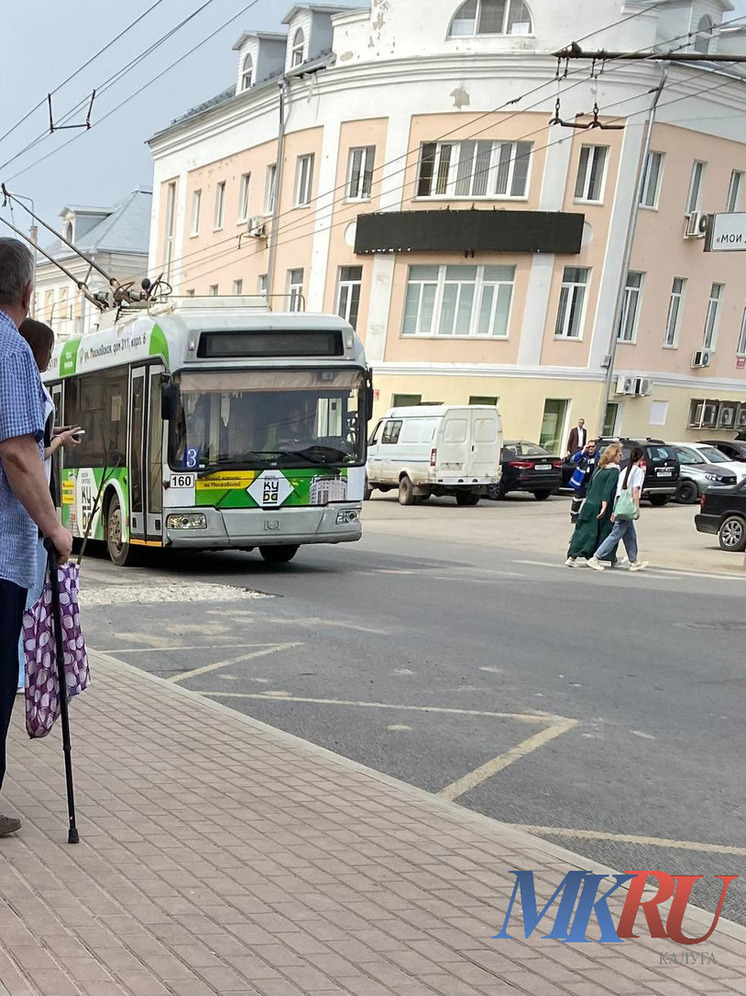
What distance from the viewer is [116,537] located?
15.6m

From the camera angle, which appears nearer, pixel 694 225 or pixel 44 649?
pixel 44 649

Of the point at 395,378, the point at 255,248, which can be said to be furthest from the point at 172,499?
the point at 255,248

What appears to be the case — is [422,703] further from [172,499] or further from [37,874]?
[172,499]

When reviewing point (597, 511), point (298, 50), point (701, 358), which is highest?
point (298, 50)

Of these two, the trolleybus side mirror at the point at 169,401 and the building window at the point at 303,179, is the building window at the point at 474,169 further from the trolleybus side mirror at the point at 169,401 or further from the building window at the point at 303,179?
the trolleybus side mirror at the point at 169,401

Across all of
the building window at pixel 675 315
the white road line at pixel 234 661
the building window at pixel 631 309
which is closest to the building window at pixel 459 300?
the building window at pixel 631 309

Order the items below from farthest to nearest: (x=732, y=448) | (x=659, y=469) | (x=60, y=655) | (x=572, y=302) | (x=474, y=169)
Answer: (x=572, y=302) → (x=474, y=169) → (x=732, y=448) → (x=659, y=469) → (x=60, y=655)

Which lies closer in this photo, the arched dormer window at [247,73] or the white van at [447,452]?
the white van at [447,452]

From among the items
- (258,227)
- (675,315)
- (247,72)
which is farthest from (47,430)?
(247,72)

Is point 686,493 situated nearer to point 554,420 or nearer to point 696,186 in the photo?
point 554,420

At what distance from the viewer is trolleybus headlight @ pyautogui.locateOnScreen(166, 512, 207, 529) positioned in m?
14.1

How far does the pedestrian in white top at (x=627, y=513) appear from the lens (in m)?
17.6

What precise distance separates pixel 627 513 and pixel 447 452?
13046 mm

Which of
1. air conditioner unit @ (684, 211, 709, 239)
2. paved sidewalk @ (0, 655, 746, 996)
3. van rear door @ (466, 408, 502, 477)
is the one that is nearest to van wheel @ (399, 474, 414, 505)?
van rear door @ (466, 408, 502, 477)
